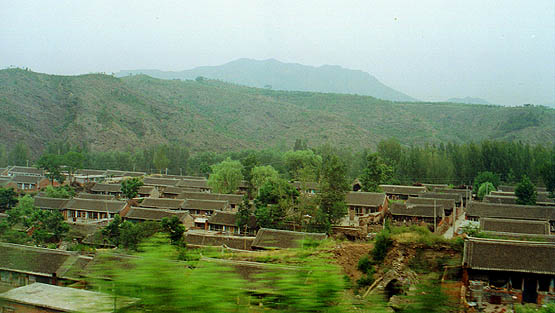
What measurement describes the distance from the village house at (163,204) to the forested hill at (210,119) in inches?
919

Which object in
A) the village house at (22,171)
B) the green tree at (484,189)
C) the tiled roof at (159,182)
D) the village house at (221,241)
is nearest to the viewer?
the village house at (221,241)

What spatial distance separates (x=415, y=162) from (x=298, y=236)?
57.1ft

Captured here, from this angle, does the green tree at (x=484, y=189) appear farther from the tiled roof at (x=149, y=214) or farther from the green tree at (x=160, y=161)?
the green tree at (x=160, y=161)

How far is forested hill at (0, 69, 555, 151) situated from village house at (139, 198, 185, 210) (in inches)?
919

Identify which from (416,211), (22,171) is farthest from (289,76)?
(416,211)

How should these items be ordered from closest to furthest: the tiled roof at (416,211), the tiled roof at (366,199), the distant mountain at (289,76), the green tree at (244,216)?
the green tree at (244,216) < the tiled roof at (416,211) < the tiled roof at (366,199) < the distant mountain at (289,76)

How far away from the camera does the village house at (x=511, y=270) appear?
7.46 m

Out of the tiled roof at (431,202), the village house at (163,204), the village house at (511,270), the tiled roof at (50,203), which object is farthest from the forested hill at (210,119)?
the village house at (511,270)

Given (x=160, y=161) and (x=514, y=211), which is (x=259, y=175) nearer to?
(x=514, y=211)

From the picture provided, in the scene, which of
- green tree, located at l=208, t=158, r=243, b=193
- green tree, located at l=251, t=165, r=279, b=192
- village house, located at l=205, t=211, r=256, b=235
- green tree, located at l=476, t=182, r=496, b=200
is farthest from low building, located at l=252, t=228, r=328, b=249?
green tree, located at l=476, t=182, r=496, b=200

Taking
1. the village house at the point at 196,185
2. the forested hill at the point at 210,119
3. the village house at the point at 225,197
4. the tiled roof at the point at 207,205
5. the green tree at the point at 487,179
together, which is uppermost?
the forested hill at the point at 210,119

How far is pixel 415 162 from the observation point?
85.1ft

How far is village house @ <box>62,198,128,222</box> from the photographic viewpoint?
18.0 metres

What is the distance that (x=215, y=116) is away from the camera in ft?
188
